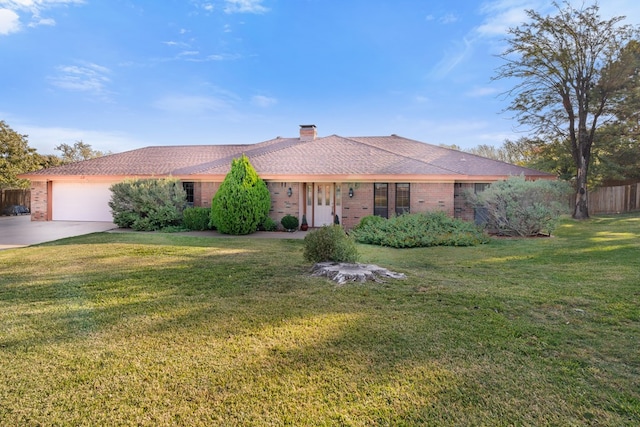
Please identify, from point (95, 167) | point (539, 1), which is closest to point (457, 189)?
point (539, 1)

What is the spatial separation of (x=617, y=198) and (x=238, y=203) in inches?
908

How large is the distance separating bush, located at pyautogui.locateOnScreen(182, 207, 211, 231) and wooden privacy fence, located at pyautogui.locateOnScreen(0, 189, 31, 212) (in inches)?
603

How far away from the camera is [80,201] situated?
56.9 feet

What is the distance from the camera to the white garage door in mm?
17250

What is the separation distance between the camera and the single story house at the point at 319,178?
13945 mm

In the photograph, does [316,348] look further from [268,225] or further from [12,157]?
[12,157]

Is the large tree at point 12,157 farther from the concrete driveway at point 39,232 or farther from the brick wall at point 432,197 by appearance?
the brick wall at point 432,197

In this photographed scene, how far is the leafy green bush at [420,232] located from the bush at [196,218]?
6160 mm

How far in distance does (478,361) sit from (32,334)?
171 inches

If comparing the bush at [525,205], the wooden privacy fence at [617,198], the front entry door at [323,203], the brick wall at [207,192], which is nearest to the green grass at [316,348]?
the bush at [525,205]

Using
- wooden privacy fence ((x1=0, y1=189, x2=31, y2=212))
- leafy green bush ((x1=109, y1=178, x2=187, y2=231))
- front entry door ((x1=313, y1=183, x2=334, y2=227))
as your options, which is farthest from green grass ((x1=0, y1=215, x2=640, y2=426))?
wooden privacy fence ((x1=0, y1=189, x2=31, y2=212))

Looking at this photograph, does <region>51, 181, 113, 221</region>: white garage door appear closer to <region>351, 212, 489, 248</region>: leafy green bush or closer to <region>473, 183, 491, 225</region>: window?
<region>351, 212, 489, 248</region>: leafy green bush

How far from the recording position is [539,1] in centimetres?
1828

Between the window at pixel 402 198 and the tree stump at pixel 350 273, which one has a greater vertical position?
the window at pixel 402 198
